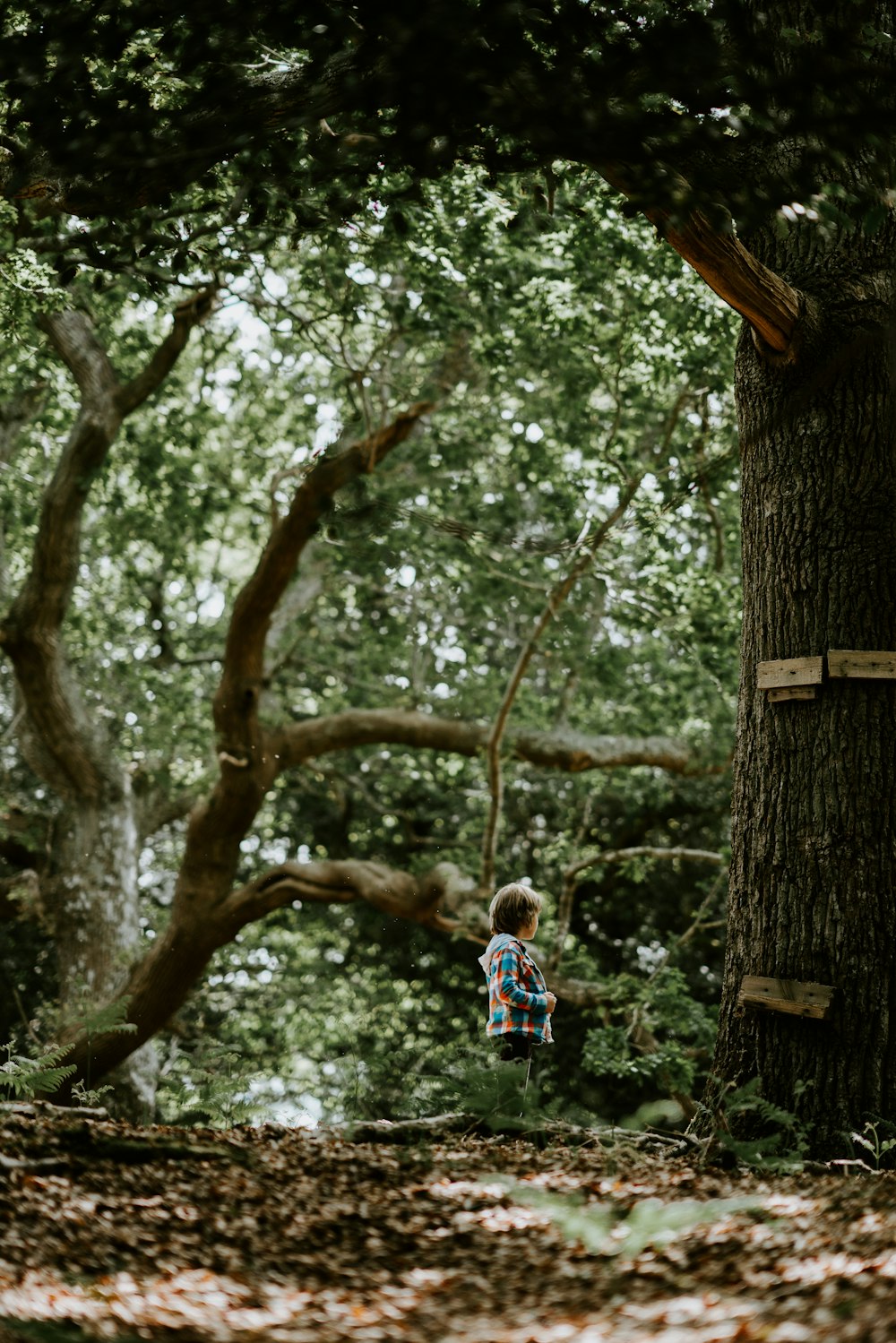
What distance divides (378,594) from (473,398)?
8.72 ft

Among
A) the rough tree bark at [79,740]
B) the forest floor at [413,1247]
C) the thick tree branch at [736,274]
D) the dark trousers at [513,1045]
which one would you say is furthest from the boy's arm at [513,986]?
the rough tree bark at [79,740]

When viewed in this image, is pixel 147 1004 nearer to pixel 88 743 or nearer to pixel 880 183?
pixel 88 743

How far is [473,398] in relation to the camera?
13617 millimetres

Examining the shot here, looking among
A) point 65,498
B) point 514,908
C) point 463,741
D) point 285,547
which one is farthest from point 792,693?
point 65,498

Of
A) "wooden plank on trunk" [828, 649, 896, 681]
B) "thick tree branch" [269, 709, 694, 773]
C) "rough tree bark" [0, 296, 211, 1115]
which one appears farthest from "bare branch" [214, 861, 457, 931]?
"wooden plank on trunk" [828, 649, 896, 681]

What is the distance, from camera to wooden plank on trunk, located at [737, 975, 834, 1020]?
4754 millimetres

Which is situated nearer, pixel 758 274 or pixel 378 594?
pixel 758 274

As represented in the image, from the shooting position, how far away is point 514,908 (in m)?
5.96

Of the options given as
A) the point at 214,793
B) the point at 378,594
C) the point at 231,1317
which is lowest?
the point at 231,1317

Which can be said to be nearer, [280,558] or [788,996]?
[788,996]

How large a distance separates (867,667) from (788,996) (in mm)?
1472

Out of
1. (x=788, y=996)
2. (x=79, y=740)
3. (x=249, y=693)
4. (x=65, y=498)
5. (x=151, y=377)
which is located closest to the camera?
(x=788, y=996)

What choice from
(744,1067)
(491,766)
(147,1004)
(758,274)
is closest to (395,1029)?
(147,1004)

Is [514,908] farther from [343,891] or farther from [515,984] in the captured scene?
[343,891]
